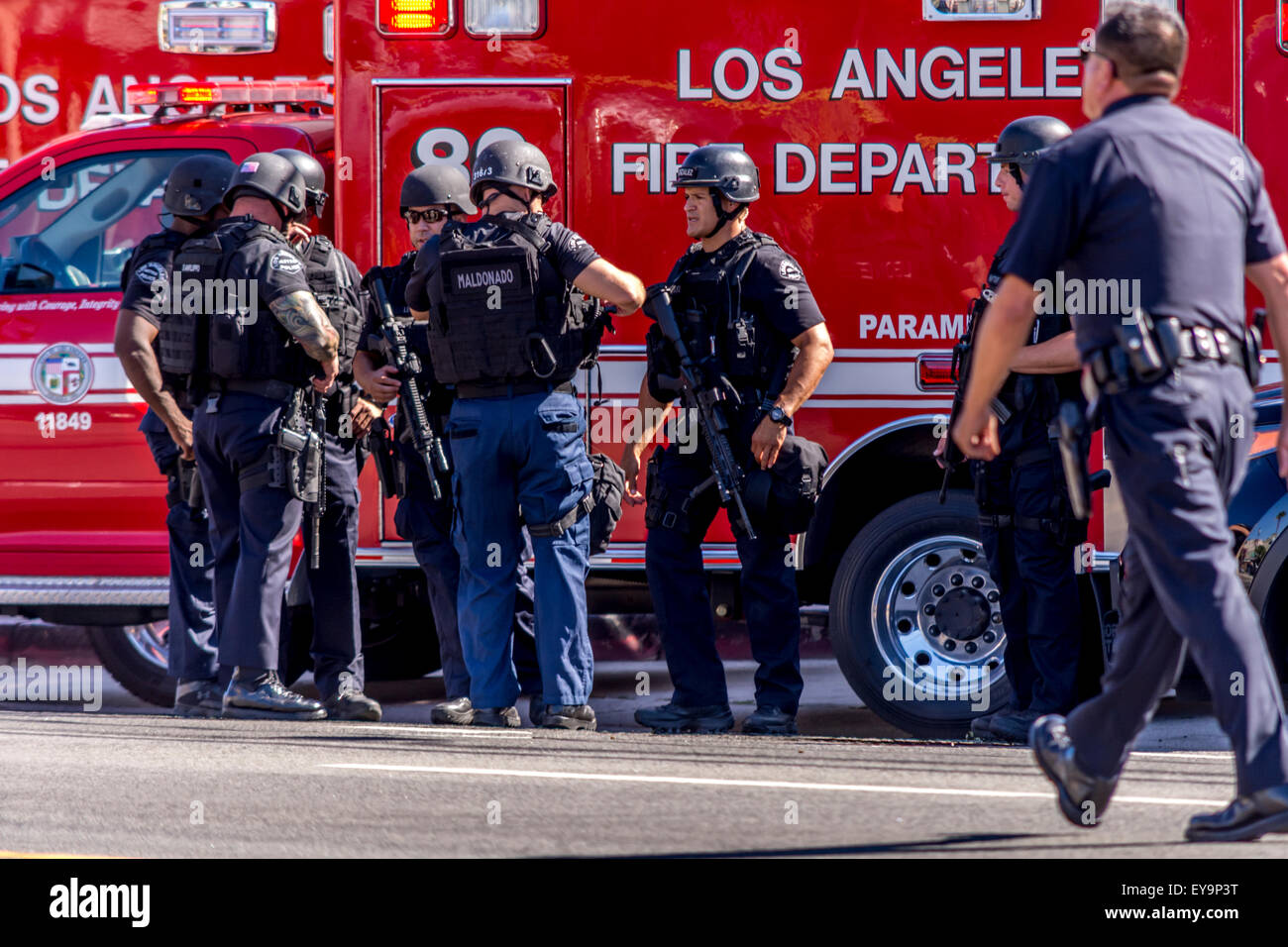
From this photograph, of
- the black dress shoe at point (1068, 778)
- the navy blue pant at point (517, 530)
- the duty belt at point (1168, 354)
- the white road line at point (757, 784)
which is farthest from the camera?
the navy blue pant at point (517, 530)

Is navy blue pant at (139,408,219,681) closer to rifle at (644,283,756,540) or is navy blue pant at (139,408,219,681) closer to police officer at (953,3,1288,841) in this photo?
rifle at (644,283,756,540)

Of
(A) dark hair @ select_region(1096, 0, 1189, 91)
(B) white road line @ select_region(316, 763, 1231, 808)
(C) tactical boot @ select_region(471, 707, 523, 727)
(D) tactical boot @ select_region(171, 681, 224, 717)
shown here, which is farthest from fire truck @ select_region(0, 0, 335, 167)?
(A) dark hair @ select_region(1096, 0, 1189, 91)

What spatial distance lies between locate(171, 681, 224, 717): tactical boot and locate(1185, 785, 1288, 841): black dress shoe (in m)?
3.86

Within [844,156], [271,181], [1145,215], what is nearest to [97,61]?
[271,181]

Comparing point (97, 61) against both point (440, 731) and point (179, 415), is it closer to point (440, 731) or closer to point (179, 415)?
point (179, 415)

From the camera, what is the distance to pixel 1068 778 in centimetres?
400

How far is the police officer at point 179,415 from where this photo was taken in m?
6.23

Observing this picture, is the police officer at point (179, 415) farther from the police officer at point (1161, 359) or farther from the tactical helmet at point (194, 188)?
the police officer at point (1161, 359)

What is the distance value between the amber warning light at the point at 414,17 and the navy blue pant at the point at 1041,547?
8.53 ft

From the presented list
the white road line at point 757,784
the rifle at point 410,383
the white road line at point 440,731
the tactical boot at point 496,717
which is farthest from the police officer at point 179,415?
the white road line at point 757,784

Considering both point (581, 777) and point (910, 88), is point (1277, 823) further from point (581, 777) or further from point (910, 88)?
point (910, 88)

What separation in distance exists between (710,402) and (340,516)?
1482 millimetres
